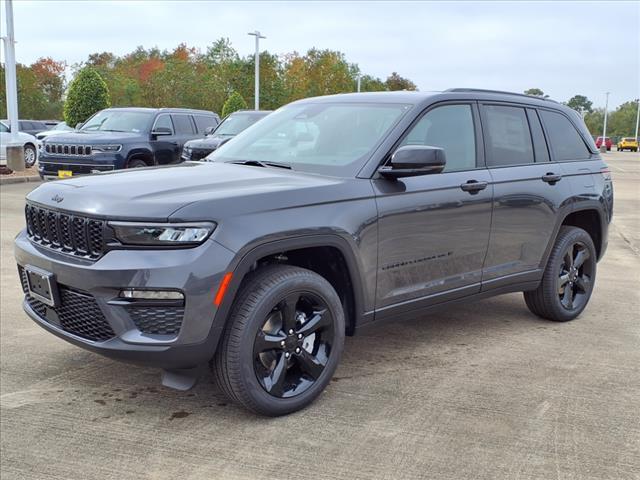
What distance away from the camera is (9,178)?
A: 1648cm

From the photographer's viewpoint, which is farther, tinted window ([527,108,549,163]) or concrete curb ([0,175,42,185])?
concrete curb ([0,175,42,185])

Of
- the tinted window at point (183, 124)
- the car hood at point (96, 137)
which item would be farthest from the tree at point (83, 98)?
the car hood at point (96, 137)

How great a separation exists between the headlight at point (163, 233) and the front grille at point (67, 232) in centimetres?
14

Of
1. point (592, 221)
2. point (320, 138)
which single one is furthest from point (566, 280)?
point (320, 138)

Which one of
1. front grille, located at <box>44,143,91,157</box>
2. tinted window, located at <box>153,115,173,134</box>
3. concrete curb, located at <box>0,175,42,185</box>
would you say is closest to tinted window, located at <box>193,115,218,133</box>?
tinted window, located at <box>153,115,173,134</box>

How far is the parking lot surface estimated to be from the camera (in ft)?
10.2

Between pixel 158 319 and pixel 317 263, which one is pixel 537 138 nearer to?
pixel 317 263

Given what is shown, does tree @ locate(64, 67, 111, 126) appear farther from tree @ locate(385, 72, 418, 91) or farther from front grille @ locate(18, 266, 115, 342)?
tree @ locate(385, 72, 418, 91)

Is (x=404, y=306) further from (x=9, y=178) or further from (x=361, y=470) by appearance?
(x=9, y=178)

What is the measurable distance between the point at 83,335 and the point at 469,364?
2450 mm

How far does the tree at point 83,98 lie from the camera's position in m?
23.2

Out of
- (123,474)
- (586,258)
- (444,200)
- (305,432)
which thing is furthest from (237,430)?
(586,258)

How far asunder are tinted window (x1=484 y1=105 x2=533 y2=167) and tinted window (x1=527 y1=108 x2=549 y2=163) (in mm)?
63

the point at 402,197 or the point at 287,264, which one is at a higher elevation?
the point at 402,197
